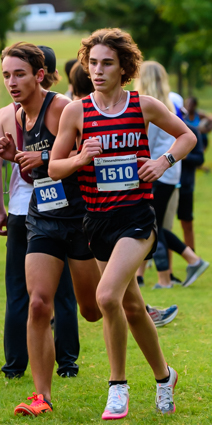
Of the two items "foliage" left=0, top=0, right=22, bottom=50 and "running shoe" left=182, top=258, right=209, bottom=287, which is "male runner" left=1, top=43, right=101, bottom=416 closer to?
"running shoe" left=182, top=258, right=209, bottom=287

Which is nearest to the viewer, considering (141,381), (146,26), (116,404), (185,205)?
(116,404)

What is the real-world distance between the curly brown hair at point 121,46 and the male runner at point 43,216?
45 centimetres

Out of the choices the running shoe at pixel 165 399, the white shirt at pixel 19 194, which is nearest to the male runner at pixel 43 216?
the white shirt at pixel 19 194

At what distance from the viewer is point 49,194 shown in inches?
174

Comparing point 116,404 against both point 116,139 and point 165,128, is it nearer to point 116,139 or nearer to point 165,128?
point 116,139

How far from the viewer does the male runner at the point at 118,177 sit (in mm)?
3857

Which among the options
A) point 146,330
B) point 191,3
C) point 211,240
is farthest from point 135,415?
point 191,3

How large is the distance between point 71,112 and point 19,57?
0.67 m

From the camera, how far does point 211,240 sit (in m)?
12.4

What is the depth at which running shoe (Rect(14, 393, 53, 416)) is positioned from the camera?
4027 millimetres

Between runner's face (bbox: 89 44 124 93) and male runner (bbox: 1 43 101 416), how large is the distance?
0.52 meters

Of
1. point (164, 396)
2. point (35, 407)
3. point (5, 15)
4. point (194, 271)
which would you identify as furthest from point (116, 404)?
point (5, 15)

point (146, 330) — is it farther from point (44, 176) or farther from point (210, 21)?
point (210, 21)

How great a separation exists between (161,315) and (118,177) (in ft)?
9.47
